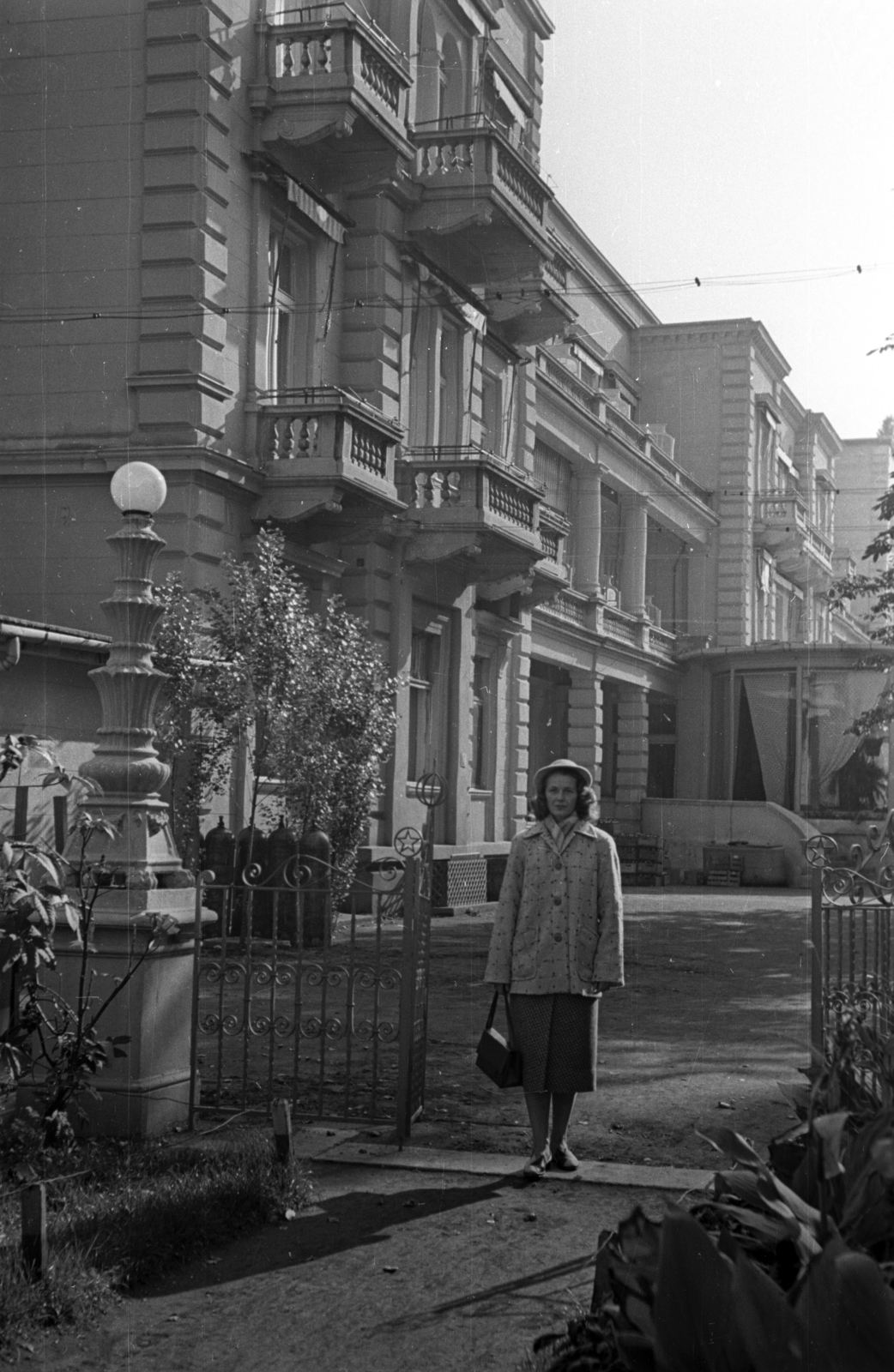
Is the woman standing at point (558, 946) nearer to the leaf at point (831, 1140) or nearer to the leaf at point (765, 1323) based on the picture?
the leaf at point (831, 1140)

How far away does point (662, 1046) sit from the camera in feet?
37.9

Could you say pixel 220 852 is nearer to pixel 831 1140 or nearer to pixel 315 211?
pixel 315 211

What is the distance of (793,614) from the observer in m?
52.5

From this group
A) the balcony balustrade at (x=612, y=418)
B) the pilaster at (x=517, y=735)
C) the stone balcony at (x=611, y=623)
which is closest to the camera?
the pilaster at (x=517, y=735)

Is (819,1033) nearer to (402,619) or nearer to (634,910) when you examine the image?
(402,619)

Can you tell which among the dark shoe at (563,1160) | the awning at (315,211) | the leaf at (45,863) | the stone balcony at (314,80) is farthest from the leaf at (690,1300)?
the awning at (315,211)

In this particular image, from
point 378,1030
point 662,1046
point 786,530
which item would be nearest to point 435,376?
point 662,1046

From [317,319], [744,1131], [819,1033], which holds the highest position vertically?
[317,319]

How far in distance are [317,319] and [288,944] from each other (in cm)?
836

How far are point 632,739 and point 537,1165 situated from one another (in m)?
33.0

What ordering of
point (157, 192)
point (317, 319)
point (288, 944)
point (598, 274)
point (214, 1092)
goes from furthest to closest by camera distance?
1. point (598, 274)
2. point (317, 319)
3. point (157, 192)
4. point (288, 944)
5. point (214, 1092)

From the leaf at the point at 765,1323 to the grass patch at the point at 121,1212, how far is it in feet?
10.1

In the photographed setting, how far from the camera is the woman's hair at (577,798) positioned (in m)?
7.61

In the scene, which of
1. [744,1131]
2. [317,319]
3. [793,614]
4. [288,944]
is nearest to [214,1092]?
[744,1131]
